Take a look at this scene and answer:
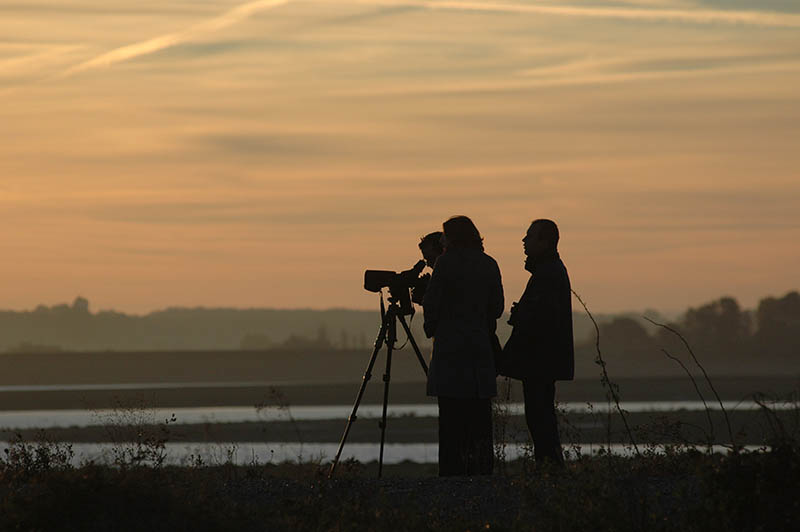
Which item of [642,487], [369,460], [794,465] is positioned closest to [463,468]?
[642,487]

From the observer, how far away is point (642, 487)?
32.0 feet

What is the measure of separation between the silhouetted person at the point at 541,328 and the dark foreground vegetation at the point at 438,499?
53cm

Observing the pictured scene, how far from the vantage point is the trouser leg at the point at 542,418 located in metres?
10.9

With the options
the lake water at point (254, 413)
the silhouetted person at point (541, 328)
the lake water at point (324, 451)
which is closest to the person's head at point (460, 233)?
the silhouetted person at point (541, 328)

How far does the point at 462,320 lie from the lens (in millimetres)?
11031

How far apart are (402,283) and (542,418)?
5.62ft

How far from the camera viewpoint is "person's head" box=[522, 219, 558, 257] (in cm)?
1083

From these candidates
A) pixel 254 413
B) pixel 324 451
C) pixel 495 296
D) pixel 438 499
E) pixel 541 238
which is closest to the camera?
pixel 438 499

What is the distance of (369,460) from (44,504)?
17.4 meters

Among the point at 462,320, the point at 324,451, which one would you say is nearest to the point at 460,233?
the point at 462,320

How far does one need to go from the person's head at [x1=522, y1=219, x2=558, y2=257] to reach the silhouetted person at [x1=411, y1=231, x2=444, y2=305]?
99 centimetres

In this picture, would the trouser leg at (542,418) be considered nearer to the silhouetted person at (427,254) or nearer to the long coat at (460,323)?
the long coat at (460,323)

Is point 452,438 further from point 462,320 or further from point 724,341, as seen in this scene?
point 724,341

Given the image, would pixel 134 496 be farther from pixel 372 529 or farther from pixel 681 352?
pixel 681 352
